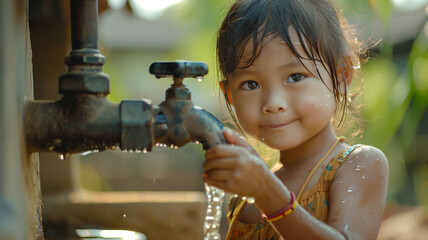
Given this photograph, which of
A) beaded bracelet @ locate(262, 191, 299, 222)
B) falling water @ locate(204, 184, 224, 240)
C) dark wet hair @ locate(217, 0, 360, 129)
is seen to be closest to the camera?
beaded bracelet @ locate(262, 191, 299, 222)

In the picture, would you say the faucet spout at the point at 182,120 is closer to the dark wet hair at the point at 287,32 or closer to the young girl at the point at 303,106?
the young girl at the point at 303,106

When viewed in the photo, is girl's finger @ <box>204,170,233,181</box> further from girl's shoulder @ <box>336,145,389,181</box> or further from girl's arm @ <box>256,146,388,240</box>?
girl's shoulder @ <box>336,145,389,181</box>

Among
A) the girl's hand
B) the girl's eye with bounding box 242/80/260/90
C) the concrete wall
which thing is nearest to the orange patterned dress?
the girl's eye with bounding box 242/80/260/90

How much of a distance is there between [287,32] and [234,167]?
57 cm

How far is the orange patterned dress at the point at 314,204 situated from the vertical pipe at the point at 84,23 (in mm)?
725

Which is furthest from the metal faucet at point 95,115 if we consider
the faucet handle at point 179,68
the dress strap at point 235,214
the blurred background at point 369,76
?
the dress strap at point 235,214

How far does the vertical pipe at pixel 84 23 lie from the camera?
0.99 meters

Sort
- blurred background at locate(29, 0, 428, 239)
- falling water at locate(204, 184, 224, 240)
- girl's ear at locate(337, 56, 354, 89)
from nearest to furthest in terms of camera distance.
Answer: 1. falling water at locate(204, 184, 224, 240)
2. girl's ear at locate(337, 56, 354, 89)
3. blurred background at locate(29, 0, 428, 239)

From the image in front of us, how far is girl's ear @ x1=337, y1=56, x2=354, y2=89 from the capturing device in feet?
5.19

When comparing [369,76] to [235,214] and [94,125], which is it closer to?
[235,214]

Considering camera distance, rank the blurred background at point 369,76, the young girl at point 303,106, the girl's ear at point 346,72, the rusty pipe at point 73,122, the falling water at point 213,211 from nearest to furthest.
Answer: the rusty pipe at point 73,122 < the falling water at point 213,211 < the young girl at point 303,106 < the girl's ear at point 346,72 < the blurred background at point 369,76

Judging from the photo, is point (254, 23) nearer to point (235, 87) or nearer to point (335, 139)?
point (235, 87)

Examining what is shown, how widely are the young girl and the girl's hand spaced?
26 cm

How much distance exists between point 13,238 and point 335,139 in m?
1.09
